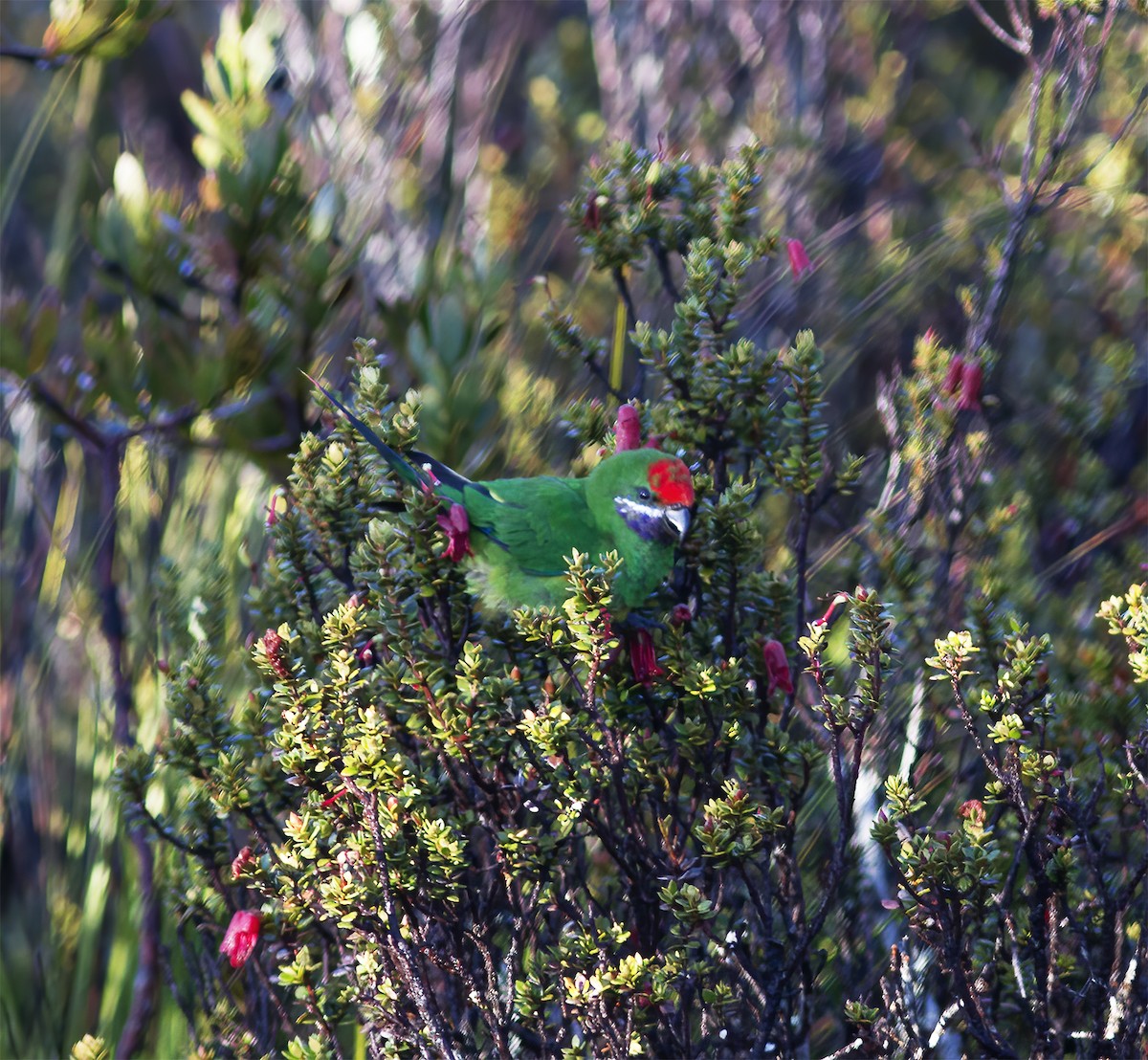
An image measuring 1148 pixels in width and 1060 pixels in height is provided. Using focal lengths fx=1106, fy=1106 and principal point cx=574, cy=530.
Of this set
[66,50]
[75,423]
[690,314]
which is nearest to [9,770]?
[75,423]

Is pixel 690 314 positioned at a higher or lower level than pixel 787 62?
lower

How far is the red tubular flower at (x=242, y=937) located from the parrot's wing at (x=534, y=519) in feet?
2.92

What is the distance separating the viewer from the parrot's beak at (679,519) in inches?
83.0

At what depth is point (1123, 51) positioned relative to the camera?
3.88m

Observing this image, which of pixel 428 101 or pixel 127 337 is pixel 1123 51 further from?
pixel 127 337

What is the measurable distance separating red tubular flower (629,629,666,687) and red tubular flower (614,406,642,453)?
426 mm

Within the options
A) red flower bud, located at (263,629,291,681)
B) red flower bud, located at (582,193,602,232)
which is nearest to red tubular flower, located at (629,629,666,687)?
red flower bud, located at (263,629,291,681)

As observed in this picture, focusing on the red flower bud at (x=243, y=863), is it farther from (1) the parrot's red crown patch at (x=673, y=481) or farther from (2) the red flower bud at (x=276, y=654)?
(1) the parrot's red crown patch at (x=673, y=481)

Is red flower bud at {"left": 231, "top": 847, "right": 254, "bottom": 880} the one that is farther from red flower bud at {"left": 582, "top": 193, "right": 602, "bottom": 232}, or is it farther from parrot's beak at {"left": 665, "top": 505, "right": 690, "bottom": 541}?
red flower bud at {"left": 582, "top": 193, "right": 602, "bottom": 232}

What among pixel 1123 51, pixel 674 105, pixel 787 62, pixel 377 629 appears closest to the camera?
pixel 377 629

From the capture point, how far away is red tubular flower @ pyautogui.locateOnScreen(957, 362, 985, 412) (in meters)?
2.52

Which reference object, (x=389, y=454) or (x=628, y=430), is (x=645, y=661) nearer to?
(x=628, y=430)

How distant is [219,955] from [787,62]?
14.4 feet

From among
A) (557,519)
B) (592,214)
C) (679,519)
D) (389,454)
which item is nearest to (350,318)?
(592,214)
